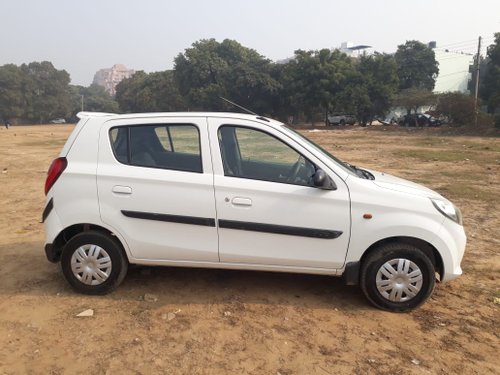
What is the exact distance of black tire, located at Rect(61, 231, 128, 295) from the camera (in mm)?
3916

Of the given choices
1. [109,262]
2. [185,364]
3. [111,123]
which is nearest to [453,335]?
[185,364]

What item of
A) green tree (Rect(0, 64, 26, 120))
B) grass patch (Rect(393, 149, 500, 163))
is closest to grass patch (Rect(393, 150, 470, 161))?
grass patch (Rect(393, 149, 500, 163))

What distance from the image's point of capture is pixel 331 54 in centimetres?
4644

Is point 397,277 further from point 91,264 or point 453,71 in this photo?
point 453,71

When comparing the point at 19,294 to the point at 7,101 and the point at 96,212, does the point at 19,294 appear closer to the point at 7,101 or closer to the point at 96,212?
the point at 96,212

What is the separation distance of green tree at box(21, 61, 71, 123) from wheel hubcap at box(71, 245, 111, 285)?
282 ft

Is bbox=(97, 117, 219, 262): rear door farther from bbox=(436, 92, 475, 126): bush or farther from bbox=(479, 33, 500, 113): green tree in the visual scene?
bbox=(479, 33, 500, 113): green tree

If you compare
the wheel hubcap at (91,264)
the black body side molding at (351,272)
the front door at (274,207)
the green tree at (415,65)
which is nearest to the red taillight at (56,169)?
the wheel hubcap at (91,264)

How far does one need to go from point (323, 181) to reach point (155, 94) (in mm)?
73399

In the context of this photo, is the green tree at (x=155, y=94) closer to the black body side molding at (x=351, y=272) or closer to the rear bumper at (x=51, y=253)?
the rear bumper at (x=51, y=253)

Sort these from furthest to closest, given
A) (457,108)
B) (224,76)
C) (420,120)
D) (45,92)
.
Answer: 1. (45,92)
2. (224,76)
3. (420,120)
4. (457,108)

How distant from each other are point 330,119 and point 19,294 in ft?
150

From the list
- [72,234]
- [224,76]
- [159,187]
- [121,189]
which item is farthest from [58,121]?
[159,187]

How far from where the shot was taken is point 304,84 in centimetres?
4606
